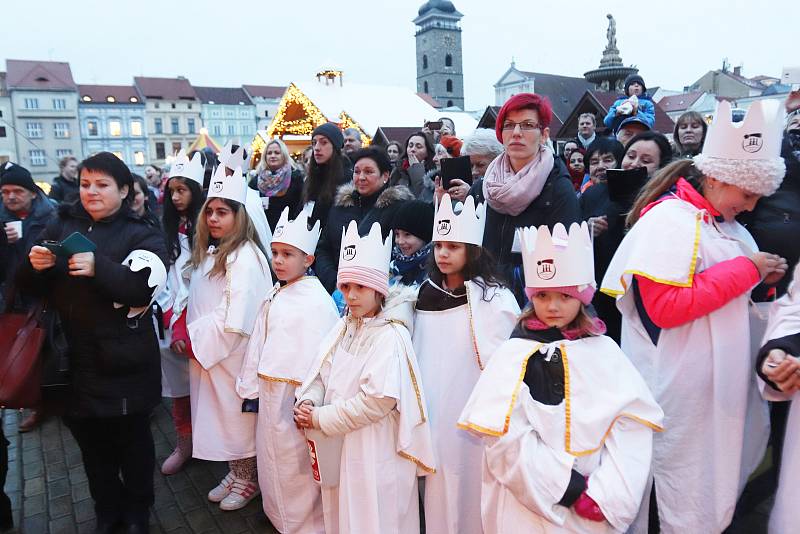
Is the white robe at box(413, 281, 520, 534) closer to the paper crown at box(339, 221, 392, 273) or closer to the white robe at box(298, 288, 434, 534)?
the white robe at box(298, 288, 434, 534)

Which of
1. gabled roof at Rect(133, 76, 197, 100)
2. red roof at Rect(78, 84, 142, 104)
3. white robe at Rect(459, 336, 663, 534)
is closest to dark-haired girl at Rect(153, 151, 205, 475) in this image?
white robe at Rect(459, 336, 663, 534)

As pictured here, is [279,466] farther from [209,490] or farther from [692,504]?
[692,504]

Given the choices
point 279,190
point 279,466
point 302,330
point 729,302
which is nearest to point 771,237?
point 729,302

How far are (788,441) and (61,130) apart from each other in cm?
6451

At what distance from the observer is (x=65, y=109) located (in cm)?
5422

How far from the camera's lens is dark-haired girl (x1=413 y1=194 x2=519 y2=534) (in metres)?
2.92

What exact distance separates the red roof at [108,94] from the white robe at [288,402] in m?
62.7

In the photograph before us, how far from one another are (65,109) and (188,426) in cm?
6103

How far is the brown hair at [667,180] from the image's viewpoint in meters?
2.67

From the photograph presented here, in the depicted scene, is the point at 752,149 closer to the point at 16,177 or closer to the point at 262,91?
the point at 16,177

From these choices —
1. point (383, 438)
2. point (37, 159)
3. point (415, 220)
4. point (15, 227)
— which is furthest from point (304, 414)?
point (37, 159)

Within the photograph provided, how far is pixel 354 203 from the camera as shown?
4680 millimetres

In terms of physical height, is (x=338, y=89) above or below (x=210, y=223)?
above

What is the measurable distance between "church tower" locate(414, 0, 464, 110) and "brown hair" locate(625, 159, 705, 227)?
85934 millimetres
